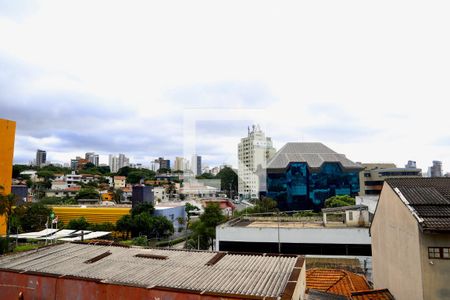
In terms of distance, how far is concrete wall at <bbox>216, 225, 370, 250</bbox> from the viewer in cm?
1573

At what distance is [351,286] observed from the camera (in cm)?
965

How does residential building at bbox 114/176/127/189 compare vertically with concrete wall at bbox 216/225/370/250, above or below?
above

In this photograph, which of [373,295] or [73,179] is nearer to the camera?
[373,295]

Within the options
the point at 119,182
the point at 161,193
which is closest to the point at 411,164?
the point at 161,193

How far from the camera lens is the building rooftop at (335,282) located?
9375mm

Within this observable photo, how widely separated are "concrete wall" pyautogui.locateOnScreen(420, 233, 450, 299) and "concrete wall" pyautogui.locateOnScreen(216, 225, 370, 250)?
32.3ft

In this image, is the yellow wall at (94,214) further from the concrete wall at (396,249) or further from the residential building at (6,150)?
the concrete wall at (396,249)

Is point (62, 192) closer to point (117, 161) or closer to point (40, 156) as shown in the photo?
point (117, 161)

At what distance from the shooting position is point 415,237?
6.50 m

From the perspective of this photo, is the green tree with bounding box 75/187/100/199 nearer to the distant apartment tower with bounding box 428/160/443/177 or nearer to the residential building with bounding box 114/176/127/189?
the residential building with bounding box 114/176/127/189

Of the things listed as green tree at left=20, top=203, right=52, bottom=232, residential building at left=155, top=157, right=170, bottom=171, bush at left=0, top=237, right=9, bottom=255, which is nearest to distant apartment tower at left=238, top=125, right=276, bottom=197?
green tree at left=20, top=203, right=52, bottom=232

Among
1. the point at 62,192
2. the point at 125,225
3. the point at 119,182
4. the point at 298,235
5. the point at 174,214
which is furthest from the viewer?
the point at 119,182

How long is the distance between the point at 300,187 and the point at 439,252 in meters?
35.4

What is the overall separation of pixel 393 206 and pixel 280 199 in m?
33.5
